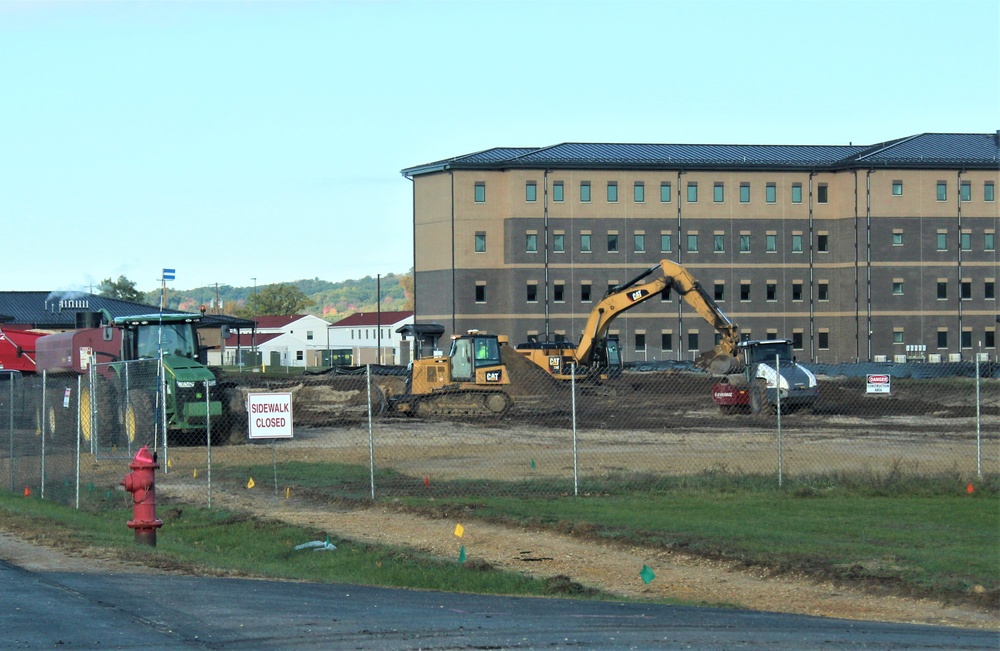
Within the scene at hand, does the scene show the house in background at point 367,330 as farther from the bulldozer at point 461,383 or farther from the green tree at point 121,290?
the bulldozer at point 461,383

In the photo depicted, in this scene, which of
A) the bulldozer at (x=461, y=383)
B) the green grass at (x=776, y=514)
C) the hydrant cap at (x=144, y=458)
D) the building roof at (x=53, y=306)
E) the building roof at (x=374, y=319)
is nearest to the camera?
the green grass at (x=776, y=514)

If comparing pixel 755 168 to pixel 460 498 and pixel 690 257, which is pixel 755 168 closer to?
pixel 690 257

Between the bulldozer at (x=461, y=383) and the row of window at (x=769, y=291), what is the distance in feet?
149

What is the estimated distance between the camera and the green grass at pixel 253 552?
38.4 ft

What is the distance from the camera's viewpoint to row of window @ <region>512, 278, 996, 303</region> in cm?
8506

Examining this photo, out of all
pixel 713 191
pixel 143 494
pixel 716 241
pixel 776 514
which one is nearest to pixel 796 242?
pixel 716 241

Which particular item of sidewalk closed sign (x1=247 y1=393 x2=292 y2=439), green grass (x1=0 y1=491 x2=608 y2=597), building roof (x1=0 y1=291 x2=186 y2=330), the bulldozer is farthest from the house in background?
green grass (x1=0 y1=491 x2=608 y2=597)

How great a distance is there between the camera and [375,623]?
29.2ft

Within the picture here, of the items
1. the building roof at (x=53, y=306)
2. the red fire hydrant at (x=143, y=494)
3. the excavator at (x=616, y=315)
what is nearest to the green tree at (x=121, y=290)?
the building roof at (x=53, y=306)

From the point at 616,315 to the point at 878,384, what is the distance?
27.3 meters

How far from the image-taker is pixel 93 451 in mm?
20406

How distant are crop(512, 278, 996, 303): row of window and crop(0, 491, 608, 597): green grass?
6780 centimetres

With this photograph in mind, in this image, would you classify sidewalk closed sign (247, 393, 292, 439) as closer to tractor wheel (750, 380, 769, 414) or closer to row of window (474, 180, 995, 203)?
tractor wheel (750, 380, 769, 414)

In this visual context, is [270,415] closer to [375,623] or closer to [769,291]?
[375,623]
